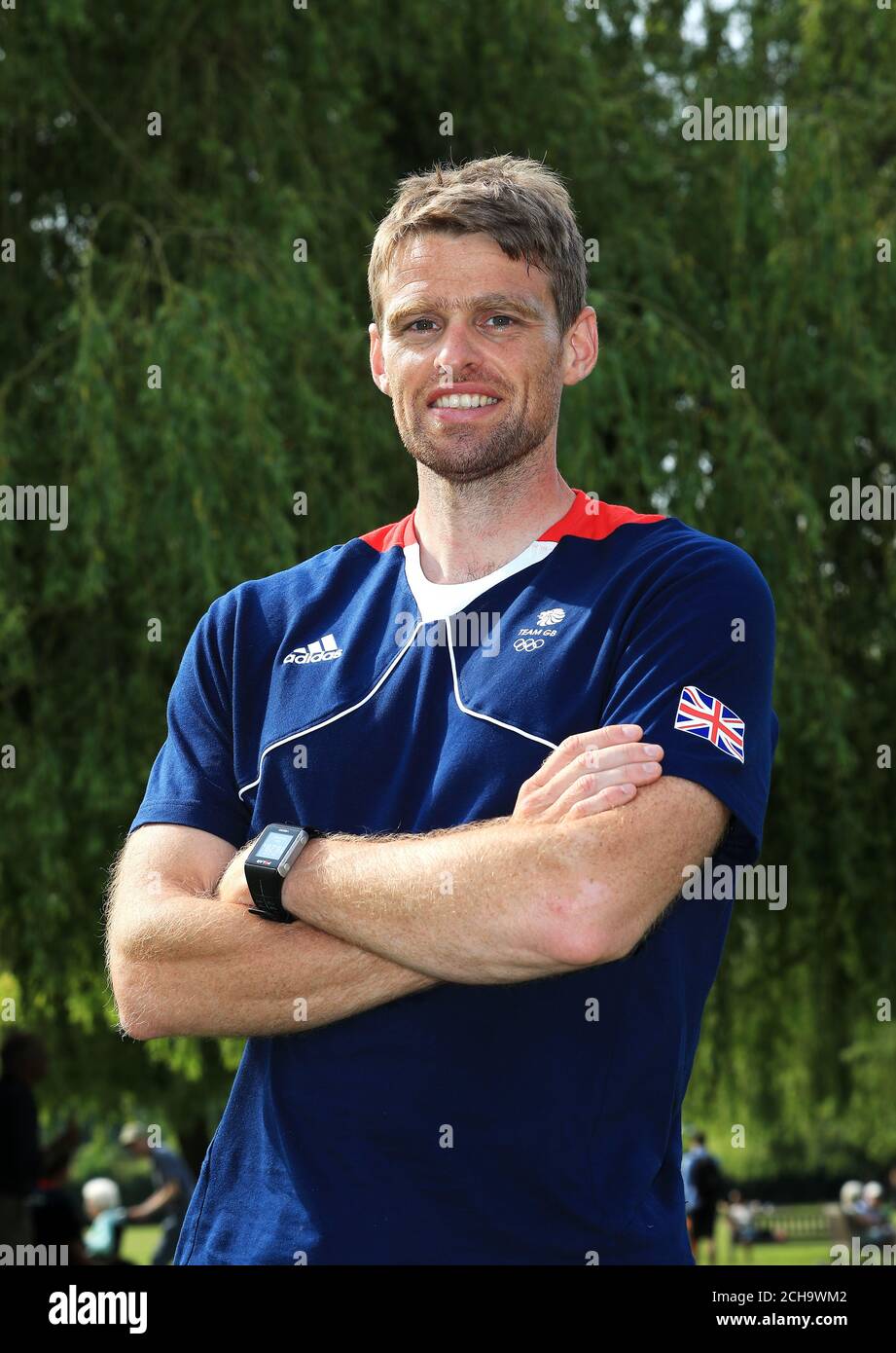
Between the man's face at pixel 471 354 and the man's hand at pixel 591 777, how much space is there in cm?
54

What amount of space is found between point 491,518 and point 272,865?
2.22 ft

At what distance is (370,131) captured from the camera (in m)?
9.17

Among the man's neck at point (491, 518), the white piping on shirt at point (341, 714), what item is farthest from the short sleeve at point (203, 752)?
the man's neck at point (491, 518)

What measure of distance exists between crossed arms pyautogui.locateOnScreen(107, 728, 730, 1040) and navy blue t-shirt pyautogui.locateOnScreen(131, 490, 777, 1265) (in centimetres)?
5

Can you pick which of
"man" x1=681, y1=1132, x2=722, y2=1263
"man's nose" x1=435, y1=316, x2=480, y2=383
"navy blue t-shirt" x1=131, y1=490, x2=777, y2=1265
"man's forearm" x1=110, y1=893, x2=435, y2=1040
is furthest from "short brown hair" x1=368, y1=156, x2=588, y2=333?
"man" x1=681, y1=1132, x2=722, y2=1263

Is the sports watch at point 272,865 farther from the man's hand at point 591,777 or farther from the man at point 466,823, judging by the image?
the man's hand at point 591,777

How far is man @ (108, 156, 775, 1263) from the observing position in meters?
2.36

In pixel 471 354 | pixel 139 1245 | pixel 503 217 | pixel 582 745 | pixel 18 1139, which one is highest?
pixel 503 217

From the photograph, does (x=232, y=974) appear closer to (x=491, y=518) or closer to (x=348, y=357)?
(x=491, y=518)

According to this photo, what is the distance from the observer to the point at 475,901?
243cm

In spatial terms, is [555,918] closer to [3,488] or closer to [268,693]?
[268,693]

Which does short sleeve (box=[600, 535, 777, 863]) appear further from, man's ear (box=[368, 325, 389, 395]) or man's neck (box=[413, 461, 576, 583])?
man's ear (box=[368, 325, 389, 395])

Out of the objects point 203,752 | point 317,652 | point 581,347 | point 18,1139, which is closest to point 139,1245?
point 18,1139
